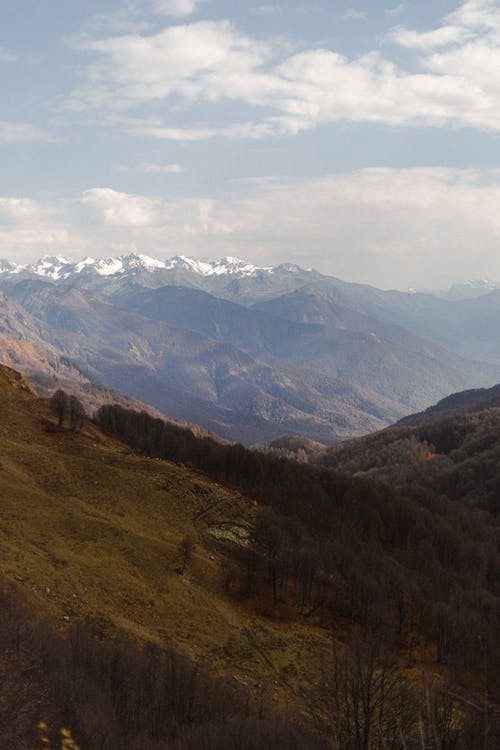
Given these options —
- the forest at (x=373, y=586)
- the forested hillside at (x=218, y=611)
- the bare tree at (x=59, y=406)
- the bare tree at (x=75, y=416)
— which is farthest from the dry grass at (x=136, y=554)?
the bare tree at (x=75, y=416)

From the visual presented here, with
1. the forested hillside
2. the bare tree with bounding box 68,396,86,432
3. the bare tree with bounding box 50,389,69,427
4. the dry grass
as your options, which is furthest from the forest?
the bare tree with bounding box 50,389,69,427

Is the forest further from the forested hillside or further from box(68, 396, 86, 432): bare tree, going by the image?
box(68, 396, 86, 432): bare tree

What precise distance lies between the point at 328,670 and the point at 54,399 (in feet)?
280

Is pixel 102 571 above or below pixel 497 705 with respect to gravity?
above

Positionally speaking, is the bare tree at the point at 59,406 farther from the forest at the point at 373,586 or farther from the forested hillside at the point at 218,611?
the forest at the point at 373,586

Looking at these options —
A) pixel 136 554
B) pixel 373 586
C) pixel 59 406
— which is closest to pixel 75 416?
pixel 59 406

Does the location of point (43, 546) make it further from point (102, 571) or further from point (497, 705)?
point (497, 705)

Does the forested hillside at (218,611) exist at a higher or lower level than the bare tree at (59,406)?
lower

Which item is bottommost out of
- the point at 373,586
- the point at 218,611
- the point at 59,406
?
the point at 218,611

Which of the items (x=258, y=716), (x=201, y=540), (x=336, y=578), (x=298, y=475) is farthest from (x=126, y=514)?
(x=298, y=475)

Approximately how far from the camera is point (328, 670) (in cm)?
5531

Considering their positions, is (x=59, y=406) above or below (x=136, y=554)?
above

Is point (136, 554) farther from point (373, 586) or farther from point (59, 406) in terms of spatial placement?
point (59, 406)

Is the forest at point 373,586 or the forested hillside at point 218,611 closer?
the forested hillside at point 218,611
